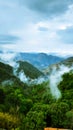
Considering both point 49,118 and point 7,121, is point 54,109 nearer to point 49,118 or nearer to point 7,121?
point 49,118

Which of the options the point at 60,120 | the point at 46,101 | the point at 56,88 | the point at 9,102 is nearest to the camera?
the point at 60,120

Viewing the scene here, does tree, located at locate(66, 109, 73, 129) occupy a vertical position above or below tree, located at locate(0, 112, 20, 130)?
below

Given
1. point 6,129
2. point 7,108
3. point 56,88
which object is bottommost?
point 6,129

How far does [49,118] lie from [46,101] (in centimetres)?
3069

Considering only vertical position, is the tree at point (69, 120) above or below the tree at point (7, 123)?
below

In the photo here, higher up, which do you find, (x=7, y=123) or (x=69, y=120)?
(x=7, y=123)

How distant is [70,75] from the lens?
4520 inches

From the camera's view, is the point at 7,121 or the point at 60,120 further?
the point at 7,121

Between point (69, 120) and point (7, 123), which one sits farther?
point (7, 123)

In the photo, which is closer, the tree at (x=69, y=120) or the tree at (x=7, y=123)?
the tree at (x=69, y=120)

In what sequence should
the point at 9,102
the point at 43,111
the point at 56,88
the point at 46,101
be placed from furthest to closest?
the point at 56,88
the point at 9,102
the point at 46,101
the point at 43,111

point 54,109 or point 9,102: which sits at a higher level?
point 9,102

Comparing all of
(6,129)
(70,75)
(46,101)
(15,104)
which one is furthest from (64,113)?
(70,75)

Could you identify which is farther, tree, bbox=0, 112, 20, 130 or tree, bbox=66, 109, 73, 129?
tree, bbox=0, 112, 20, 130
